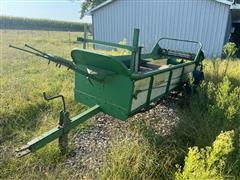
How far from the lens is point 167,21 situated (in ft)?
41.7

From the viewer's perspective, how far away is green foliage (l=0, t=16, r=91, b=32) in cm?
3939

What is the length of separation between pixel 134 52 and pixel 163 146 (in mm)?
1432

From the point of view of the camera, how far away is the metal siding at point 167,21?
11555 millimetres

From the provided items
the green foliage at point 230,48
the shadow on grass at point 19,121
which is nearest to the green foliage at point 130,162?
the shadow on grass at point 19,121

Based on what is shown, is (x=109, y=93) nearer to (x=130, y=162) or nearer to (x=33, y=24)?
(x=130, y=162)

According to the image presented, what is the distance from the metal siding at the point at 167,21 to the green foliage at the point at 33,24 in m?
26.4

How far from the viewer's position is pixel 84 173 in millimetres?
3371

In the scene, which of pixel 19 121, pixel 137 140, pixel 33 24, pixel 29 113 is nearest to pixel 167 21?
pixel 29 113

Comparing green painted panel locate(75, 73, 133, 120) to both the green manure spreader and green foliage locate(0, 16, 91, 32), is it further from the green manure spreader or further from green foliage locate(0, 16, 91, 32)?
green foliage locate(0, 16, 91, 32)

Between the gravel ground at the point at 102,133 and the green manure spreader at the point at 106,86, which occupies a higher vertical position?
the green manure spreader at the point at 106,86

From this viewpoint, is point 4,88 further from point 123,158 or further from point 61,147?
point 123,158

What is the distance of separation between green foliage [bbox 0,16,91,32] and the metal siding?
26400mm

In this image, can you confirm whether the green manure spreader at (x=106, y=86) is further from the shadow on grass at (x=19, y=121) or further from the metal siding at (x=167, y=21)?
the metal siding at (x=167, y=21)

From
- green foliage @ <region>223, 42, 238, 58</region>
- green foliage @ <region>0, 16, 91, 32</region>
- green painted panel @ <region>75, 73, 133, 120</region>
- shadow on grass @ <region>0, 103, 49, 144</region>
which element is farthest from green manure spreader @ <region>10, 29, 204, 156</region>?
green foliage @ <region>0, 16, 91, 32</region>
